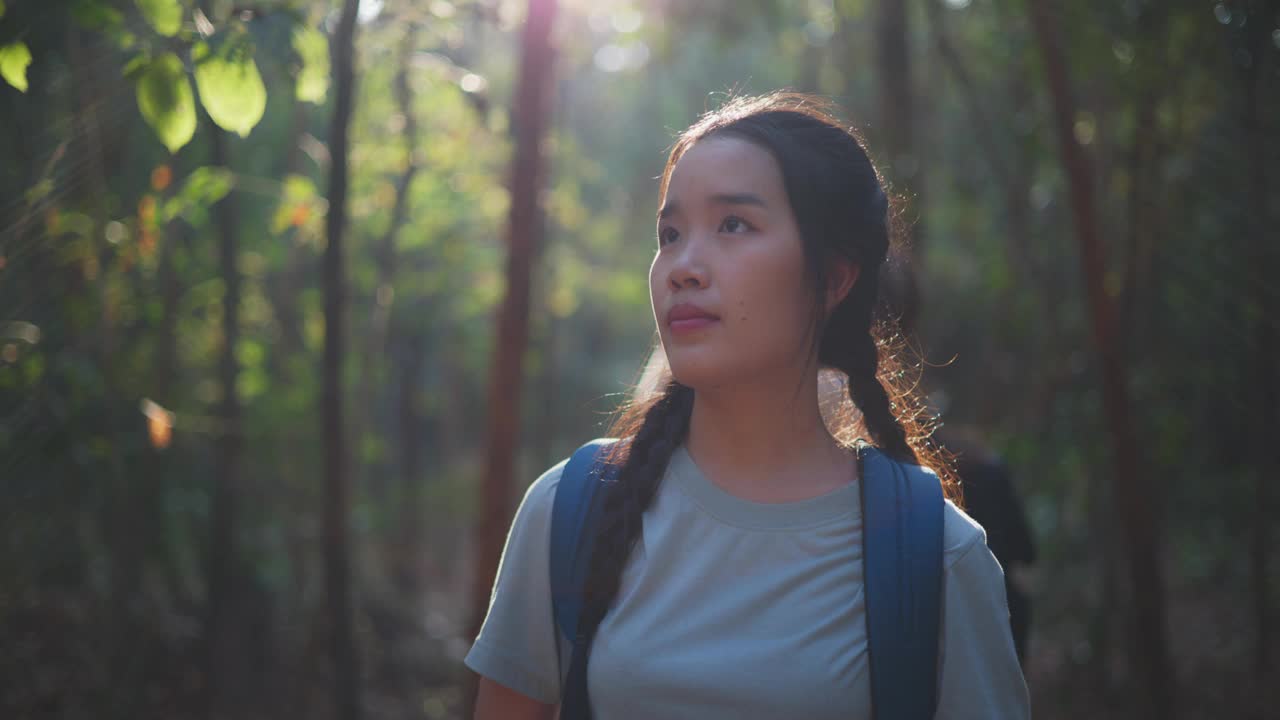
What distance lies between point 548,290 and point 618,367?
1554 centimetres

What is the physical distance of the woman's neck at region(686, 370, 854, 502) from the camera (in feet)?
5.83

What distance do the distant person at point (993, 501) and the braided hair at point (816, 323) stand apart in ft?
3.98

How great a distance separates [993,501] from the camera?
3279 millimetres

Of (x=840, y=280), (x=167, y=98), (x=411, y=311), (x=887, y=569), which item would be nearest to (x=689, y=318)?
(x=840, y=280)

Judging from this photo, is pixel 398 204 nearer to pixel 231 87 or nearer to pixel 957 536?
pixel 231 87

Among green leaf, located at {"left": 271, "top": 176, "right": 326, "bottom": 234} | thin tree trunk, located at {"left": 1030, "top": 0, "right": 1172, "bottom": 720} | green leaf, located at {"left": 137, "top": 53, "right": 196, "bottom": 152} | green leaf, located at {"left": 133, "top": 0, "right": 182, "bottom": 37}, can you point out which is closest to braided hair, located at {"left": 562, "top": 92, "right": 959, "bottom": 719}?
green leaf, located at {"left": 137, "top": 53, "right": 196, "bottom": 152}

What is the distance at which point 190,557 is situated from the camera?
8.06 m

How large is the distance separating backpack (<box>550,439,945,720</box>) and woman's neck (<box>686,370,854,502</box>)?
0.09m

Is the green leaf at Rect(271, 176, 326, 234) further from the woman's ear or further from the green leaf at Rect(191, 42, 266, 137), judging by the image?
the woman's ear

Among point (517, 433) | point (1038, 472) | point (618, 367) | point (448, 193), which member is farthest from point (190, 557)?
point (618, 367)

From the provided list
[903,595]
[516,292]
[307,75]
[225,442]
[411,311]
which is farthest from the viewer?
[411,311]

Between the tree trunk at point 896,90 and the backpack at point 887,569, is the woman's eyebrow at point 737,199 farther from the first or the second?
the tree trunk at point 896,90

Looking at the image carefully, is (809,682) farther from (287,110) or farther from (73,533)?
(287,110)

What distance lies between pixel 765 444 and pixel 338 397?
3.08 metres
